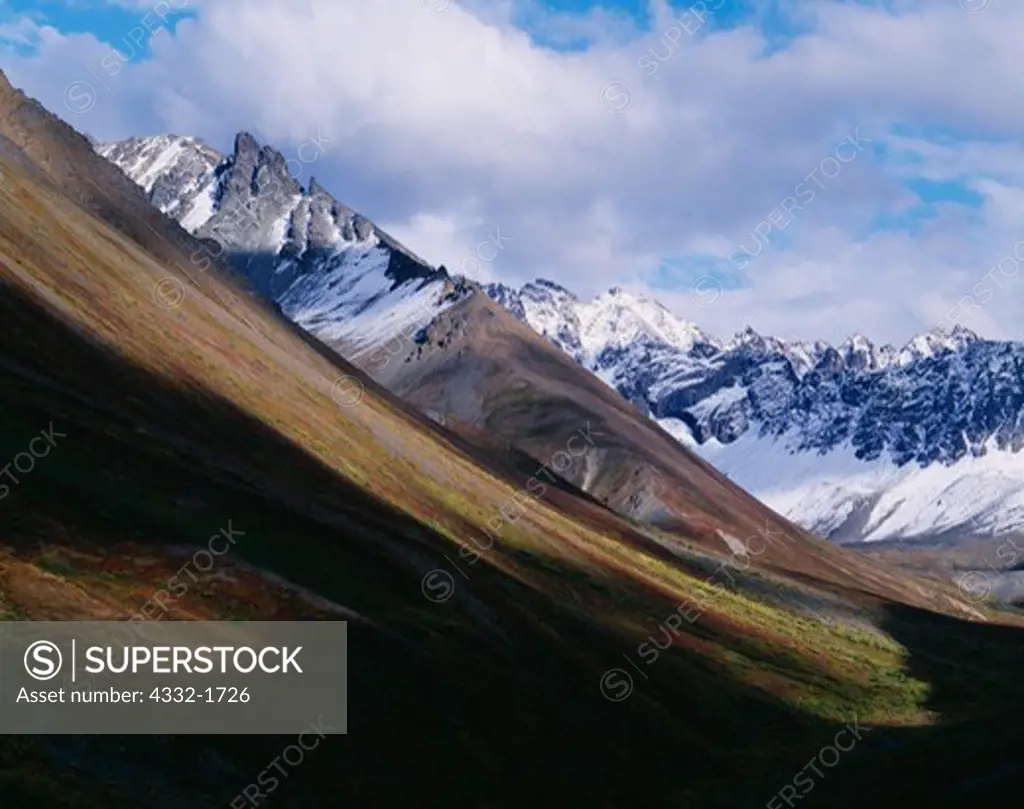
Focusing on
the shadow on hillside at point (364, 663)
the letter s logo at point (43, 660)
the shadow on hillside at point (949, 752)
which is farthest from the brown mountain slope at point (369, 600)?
the letter s logo at point (43, 660)

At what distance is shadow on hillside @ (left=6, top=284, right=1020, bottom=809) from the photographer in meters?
49.3

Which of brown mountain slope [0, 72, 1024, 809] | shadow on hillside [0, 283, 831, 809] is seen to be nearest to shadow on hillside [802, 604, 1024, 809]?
brown mountain slope [0, 72, 1024, 809]

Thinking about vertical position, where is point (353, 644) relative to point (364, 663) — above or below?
above

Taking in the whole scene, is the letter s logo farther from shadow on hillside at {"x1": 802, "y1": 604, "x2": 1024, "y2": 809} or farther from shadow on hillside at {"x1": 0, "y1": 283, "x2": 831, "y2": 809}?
shadow on hillside at {"x1": 802, "y1": 604, "x2": 1024, "y2": 809}

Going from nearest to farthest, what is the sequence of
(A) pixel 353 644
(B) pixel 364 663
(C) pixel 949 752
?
→ (B) pixel 364 663, (A) pixel 353 644, (C) pixel 949 752

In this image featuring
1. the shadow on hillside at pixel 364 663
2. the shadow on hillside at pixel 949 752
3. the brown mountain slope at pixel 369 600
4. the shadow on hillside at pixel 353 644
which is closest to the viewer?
the shadow on hillside at pixel 364 663

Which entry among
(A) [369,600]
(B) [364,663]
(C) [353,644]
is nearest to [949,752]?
(A) [369,600]

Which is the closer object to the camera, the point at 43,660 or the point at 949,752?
the point at 43,660

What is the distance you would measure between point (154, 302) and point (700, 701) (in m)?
60.7

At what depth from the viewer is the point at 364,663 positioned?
61281 millimetres

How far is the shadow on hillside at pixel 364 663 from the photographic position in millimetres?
49281

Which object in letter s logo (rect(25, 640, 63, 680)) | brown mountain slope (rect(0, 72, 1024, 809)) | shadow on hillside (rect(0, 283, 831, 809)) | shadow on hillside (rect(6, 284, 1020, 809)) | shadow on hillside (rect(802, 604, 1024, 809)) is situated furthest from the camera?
shadow on hillside (rect(802, 604, 1024, 809))

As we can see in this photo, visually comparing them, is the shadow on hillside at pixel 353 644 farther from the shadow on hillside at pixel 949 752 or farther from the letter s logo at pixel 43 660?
the shadow on hillside at pixel 949 752

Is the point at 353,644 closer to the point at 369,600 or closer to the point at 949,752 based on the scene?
the point at 369,600
